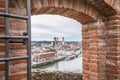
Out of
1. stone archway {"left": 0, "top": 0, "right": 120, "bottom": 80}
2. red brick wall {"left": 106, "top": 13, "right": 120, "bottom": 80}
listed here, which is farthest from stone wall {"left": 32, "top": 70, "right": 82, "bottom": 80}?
red brick wall {"left": 106, "top": 13, "right": 120, "bottom": 80}

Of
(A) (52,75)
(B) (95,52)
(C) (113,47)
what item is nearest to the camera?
(C) (113,47)

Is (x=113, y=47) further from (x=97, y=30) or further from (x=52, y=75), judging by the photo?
(x=52, y=75)

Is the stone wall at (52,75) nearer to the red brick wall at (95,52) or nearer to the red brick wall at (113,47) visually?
the red brick wall at (95,52)

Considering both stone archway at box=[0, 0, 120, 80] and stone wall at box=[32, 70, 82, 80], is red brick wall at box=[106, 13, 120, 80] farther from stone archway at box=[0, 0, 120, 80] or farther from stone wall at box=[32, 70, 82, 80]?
stone wall at box=[32, 70, 82, 80]

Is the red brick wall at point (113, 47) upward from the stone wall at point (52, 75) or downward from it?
upward

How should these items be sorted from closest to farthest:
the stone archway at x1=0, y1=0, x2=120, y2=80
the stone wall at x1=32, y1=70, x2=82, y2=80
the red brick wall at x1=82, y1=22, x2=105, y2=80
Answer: the stone archway at x1=0, y1=0, x2=120, y2=80, the red brick wall at x1=82, y1=22, x2=105, y2=80, the stone wall at x1=32, y1=70, x2=82, y2=80

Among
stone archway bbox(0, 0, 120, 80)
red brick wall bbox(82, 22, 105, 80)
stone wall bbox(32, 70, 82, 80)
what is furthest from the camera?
stone wall bbox(32, 70, 82, 80)

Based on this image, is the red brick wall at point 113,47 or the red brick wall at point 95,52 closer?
the red brick wall at point 113,47

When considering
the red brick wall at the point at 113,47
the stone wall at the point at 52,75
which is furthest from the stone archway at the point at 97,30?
the stone wall at the point at 52,75

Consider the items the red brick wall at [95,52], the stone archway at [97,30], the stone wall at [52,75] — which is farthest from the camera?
the stone wall at [52,75]

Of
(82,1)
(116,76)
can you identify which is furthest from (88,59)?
(82,1)

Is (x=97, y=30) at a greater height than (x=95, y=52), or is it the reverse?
(x=97, y=30)

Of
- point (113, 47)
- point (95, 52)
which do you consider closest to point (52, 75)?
point (95, 52)

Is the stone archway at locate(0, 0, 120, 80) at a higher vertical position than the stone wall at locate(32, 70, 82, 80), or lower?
higher
